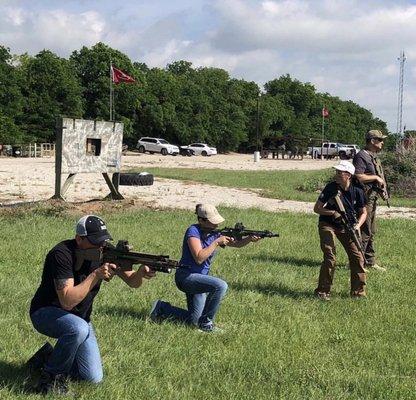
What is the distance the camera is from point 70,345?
14.8 ft

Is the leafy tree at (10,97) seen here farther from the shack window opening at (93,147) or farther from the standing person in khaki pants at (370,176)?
the standing person in khaki pants at (370,176)

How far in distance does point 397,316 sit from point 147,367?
122 inches

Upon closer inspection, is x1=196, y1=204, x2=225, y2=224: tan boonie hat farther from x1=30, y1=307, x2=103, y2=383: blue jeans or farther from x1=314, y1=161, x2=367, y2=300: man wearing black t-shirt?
x1=314, y1=161, x2=367, y2=300: man wearing black t-shirt

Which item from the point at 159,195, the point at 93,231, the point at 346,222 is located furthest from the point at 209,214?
the point at 159,195

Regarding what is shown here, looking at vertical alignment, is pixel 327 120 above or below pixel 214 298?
above

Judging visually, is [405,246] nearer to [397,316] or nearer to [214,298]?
[397,316]

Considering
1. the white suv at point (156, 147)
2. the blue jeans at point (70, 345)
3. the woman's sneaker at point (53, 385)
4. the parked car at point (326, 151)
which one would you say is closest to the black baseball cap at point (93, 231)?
the blue jeans at point (70, 345)

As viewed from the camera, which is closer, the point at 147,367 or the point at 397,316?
the point at 147,367

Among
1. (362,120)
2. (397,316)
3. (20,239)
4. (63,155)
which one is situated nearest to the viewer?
(397,316)

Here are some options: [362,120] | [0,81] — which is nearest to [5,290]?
[0,81]

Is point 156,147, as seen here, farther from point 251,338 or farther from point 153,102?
point 251,338

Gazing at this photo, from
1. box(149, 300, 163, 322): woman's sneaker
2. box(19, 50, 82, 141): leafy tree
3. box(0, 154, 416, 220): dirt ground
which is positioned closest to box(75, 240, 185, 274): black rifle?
box(149, 300, 163, 322): woman's sneaker

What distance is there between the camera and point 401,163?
81.5 ft

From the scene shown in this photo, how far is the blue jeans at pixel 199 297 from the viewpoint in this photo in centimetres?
618
